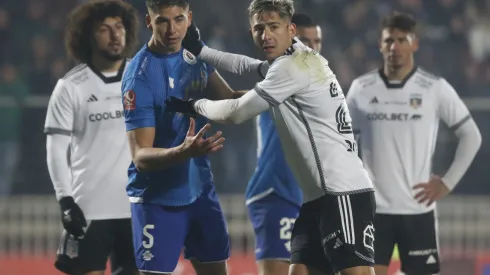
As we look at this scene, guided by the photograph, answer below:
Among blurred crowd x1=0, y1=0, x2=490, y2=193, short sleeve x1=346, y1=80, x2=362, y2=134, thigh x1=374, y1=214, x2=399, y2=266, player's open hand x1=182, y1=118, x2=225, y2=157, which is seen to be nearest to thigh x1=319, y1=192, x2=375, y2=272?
player's open hand x1=182, y1=118, x2=225, y2=157

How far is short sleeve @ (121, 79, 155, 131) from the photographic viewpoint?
657 cm

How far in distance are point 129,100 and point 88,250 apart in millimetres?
1538

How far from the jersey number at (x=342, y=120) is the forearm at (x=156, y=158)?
91cm

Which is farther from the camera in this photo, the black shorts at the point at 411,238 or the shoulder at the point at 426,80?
the shoulder at the point at 426,80

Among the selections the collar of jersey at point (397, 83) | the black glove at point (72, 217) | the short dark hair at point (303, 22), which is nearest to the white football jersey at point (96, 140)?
the black glove at point (72, 217)

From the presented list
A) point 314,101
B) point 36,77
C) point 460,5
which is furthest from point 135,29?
point 460,5

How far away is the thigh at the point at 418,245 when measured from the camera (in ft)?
27.5

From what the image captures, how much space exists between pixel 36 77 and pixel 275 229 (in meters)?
6.78

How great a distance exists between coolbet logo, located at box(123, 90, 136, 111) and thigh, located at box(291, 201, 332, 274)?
1197 millimetres

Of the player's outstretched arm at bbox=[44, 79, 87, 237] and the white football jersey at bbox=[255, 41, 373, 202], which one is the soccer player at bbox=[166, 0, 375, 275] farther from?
the player's outstretched arm at bbox=[44, 79, 87, 237]

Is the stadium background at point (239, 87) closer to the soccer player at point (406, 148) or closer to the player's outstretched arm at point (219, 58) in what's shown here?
the soccer player at point (406, 148)

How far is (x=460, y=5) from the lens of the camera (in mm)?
17062

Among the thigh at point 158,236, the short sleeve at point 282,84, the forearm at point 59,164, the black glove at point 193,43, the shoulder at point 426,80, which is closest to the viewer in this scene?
the short sleeve at point 282,84

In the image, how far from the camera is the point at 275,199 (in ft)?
26.9
